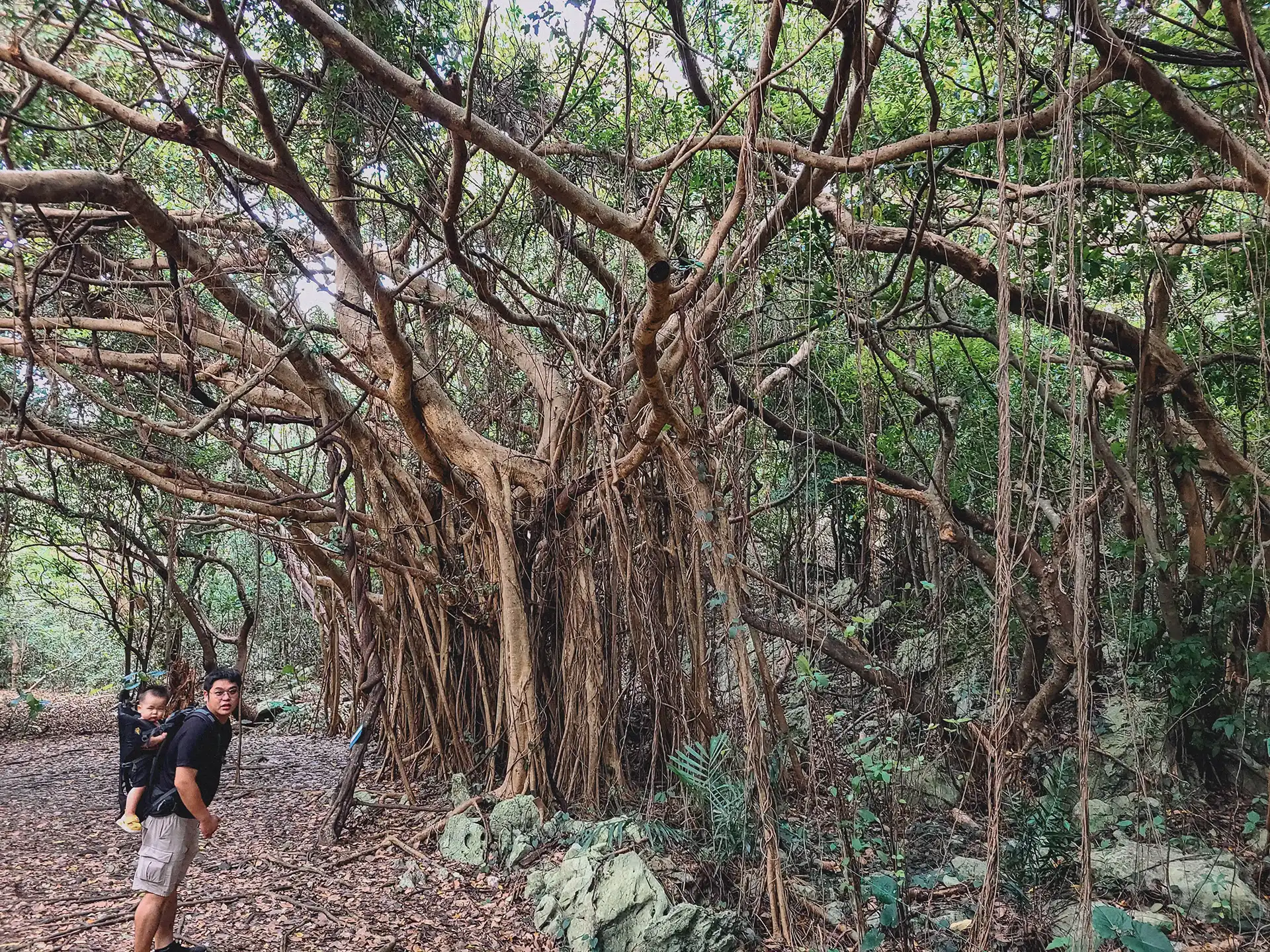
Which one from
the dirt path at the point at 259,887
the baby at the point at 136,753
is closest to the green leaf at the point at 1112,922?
the dirt path at the point at 259,887

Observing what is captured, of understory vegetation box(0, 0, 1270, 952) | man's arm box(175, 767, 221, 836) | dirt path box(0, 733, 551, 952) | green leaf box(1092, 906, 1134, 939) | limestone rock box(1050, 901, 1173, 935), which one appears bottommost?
dirt path box(0, 733, 551, 952)

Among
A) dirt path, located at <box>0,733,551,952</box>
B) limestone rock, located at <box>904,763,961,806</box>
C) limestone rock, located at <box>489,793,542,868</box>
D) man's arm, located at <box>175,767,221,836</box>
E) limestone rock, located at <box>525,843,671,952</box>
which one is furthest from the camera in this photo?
limestone rock, located at <box>904,763,961,806</box>

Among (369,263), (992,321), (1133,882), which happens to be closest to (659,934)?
(1133,882)

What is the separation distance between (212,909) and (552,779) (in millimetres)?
1642

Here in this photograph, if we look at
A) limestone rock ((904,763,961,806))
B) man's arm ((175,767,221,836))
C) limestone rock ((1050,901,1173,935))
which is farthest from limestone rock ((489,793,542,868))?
limestone rock ((1050,901,1173,935))

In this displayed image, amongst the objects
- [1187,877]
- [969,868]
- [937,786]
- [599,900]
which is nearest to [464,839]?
[599,900]

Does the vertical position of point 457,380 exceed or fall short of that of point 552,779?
it exceeds it

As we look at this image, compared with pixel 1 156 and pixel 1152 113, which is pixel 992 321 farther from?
pixel 1 156

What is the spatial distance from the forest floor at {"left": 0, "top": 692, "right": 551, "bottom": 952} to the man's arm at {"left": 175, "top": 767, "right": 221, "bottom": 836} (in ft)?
2.58

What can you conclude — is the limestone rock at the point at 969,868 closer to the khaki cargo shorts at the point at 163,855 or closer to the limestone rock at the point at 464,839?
the limestone rock at the point at 464,839

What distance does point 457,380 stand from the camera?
5426 millimetres

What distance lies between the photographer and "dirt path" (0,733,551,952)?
3078 mm

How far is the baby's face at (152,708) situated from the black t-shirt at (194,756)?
0.23 meters

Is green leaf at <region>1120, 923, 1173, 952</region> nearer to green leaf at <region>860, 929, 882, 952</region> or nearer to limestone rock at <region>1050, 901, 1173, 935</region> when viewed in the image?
limestone rock at <region>1050, 901, 1173, 935</region>
